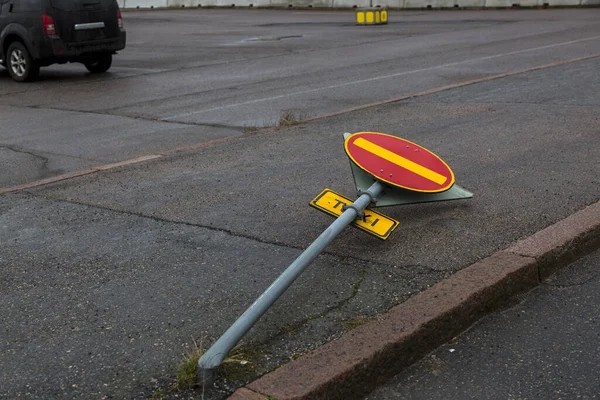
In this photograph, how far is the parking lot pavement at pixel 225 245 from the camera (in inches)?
162

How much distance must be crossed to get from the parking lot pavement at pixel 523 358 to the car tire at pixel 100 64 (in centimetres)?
1370

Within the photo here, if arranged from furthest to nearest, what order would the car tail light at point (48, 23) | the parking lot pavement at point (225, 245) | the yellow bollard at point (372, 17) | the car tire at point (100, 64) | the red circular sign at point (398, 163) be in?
the yellow bollard at point (372, 17) < the car tire at point (100, 64) < the car tail light at point (48, 23) < the red circular sign at point (398, 163) < the parking lot pavement at point (225, 245)

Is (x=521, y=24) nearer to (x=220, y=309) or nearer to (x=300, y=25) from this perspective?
Answer: (x=300, y=25)

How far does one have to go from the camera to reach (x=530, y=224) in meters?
5.68

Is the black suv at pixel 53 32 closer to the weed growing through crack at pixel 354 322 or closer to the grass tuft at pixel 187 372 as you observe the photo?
the weed growing through crack at pixel 354 322

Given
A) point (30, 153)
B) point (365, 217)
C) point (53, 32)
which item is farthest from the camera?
point (53, 32)

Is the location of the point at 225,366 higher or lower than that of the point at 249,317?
lower

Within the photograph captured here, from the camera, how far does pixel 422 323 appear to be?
13.8ft

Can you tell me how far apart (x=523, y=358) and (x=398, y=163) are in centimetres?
192

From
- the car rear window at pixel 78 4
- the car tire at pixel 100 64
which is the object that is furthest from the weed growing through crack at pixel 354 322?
the car tire at pixel 100 64

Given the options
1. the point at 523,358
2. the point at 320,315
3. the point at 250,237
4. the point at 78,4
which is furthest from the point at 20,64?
the point at 523,358

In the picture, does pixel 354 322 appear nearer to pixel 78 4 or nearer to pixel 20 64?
pixel 78 4

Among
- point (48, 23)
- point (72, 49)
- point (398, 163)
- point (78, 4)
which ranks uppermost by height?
point (78, 4)

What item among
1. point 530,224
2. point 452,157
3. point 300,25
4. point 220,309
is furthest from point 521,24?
point 220,309
